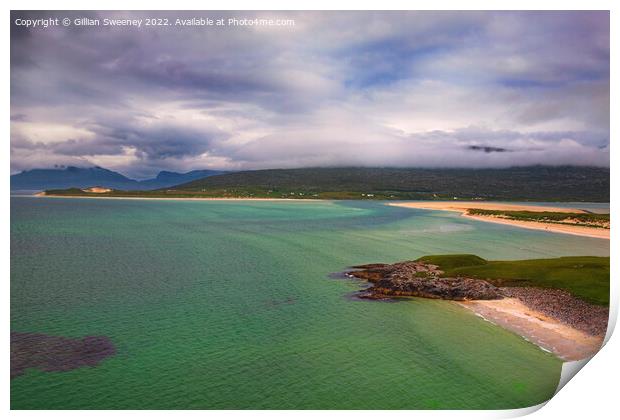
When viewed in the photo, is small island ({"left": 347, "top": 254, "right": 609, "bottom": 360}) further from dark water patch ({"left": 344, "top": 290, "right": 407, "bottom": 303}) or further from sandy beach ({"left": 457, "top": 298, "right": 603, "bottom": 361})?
dark water patch ({"left": 344, "top": 290, "right": 407, "bottom": 303})

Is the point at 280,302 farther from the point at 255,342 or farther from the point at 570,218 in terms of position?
the point at 570,218

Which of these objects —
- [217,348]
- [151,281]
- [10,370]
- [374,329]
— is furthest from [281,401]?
[151,281]

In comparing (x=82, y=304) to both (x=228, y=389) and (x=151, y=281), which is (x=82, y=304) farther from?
(x=228, y=389)

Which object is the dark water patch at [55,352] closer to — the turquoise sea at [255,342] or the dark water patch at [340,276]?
the turquoise sea at [255,342]

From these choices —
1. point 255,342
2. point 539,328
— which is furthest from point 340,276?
point 539,328

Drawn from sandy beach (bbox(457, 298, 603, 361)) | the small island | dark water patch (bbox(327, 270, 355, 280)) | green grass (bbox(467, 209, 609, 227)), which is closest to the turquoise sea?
sandy beach (bbox(457, 298, 603, 361))

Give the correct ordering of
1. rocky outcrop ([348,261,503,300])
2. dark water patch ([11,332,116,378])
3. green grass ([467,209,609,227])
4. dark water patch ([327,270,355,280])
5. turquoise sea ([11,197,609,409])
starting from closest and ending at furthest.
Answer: turquoise sea ([11,197,609,409]) < dark water patch ([11,332,116,378]) < rocky outcrop ([348,261,503,300]) < dark water patch ([327,270,355,280]) < green grass ([467,209,609,227])

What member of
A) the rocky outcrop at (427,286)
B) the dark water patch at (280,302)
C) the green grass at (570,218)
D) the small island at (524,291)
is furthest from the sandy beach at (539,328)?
the green grass at (570,218)

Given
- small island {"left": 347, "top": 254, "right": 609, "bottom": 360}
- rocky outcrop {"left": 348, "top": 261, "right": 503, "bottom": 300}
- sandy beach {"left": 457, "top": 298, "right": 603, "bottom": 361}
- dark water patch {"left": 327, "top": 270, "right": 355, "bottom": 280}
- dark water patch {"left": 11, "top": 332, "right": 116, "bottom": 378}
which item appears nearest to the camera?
dark water patch {"left": 11, "top": 332, "right": 116, "bottom": 378}
